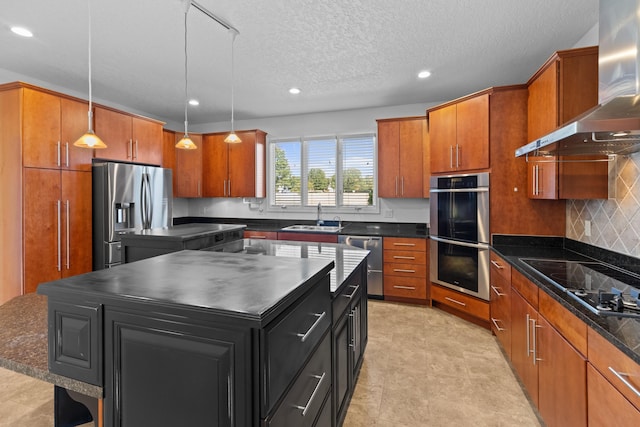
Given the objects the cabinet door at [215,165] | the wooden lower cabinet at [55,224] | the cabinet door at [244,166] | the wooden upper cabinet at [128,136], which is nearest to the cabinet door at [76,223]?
the wooden lower cabinet at [55,224]

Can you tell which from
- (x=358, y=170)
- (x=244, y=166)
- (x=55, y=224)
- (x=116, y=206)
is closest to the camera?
(x=55, y=224)

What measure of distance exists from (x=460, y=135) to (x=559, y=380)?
2539mm

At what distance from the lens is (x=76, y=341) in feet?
3.23

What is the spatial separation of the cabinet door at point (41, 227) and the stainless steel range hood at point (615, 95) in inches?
163

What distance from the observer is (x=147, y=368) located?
0.92 meters

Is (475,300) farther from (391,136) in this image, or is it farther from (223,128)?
(223,128)

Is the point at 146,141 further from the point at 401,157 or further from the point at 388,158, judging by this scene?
the point at 401,157

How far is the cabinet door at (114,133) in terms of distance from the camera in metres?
3.50

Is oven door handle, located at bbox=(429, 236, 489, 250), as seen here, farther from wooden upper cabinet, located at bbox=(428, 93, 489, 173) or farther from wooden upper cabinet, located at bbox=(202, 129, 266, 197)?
wooden upper cabinet, located at bbox=(202, 129, 266, 197)

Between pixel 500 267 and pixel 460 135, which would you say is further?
pixel 460 135

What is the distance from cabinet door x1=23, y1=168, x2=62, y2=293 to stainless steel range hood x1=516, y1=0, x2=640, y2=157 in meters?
4.13

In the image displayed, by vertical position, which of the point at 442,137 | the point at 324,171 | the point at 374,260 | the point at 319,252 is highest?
the point at 442,137

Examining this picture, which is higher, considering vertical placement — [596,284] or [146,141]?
[146,141]

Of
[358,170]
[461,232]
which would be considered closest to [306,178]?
[358,170]
